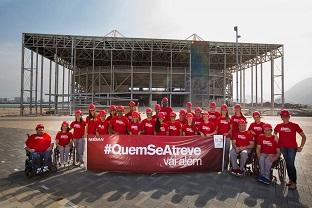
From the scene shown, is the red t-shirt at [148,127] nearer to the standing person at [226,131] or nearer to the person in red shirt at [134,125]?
the person in red shirt at [134,125]

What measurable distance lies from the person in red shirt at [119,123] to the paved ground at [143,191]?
1388 mm

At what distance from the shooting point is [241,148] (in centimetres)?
687

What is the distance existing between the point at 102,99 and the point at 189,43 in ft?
60.3

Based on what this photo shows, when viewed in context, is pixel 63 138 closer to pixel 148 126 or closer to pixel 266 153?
pixel 148 126

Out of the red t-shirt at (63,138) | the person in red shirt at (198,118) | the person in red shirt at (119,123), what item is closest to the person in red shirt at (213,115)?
the person in red shirt at (198,118)

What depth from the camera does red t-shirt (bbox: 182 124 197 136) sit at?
763 cm

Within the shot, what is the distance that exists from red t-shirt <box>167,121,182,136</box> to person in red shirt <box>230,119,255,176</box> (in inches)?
60.0

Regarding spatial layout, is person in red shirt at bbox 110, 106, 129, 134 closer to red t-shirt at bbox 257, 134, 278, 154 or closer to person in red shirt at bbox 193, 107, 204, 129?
person in red shirt at bbox 193, 107, 204, 129

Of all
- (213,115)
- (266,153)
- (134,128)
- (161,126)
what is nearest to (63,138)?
(134,128)

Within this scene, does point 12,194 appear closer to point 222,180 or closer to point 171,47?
point 222,180

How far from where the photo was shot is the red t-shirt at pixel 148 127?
7645 mm

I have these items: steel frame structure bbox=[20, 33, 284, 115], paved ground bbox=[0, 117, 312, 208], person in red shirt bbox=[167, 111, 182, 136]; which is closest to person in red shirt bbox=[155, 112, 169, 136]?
person in red shirt bbox=[167, 111, 182, 136]

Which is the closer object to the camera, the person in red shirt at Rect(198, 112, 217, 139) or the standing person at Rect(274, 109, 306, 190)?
the standing person at Rect(274, 109, 306, 190)

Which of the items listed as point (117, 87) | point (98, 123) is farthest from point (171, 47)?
point (98, 123)
